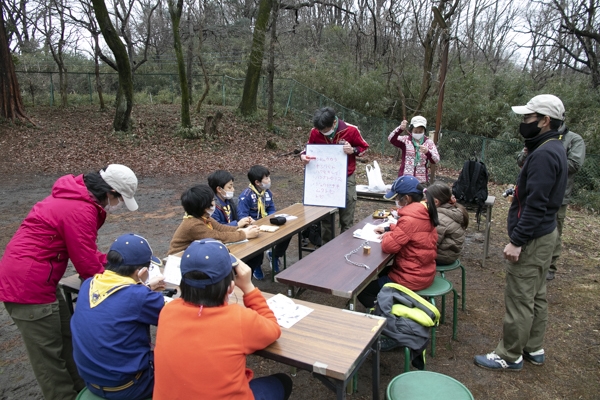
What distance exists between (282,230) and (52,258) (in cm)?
205

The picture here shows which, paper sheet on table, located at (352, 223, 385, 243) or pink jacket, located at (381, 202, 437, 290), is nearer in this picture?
pink jacket, located at (381, 202, 437, 290)

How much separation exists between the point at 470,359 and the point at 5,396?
11.9ft

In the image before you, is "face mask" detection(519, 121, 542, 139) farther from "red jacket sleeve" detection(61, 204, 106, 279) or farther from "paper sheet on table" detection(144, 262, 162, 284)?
"red jacket sleeve" detection(61, 204, 106, 279)

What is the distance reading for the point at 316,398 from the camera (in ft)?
9.78

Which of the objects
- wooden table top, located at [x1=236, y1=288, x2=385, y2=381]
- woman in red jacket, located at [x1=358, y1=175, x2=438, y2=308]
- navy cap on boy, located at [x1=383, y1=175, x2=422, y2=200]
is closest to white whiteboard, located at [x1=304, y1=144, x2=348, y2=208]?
navy cap on boy, located at [x1=383, y1=175, x2=422, y2=200]

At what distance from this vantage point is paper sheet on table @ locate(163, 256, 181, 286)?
2.90 meters

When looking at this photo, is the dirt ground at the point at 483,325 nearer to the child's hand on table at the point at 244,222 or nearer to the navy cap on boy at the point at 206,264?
the child's hand on table at the point at 244,222

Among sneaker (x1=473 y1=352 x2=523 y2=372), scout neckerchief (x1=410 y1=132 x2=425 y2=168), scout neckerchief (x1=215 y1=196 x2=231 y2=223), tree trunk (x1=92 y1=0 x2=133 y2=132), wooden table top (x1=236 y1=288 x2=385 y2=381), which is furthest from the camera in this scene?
tree trunk (x1=92 y1=0 x2=133 y2=132)

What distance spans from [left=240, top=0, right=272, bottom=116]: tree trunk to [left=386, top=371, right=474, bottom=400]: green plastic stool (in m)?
14.1

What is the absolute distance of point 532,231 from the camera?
2854 mm

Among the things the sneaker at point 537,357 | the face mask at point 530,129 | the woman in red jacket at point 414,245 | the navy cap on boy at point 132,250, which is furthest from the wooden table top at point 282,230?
the sneaker at point 537,357

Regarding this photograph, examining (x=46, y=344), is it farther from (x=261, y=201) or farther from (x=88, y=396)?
(x=261, y=201)

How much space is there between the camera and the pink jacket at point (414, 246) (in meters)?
3.31

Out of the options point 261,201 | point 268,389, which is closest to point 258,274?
point 261,201
